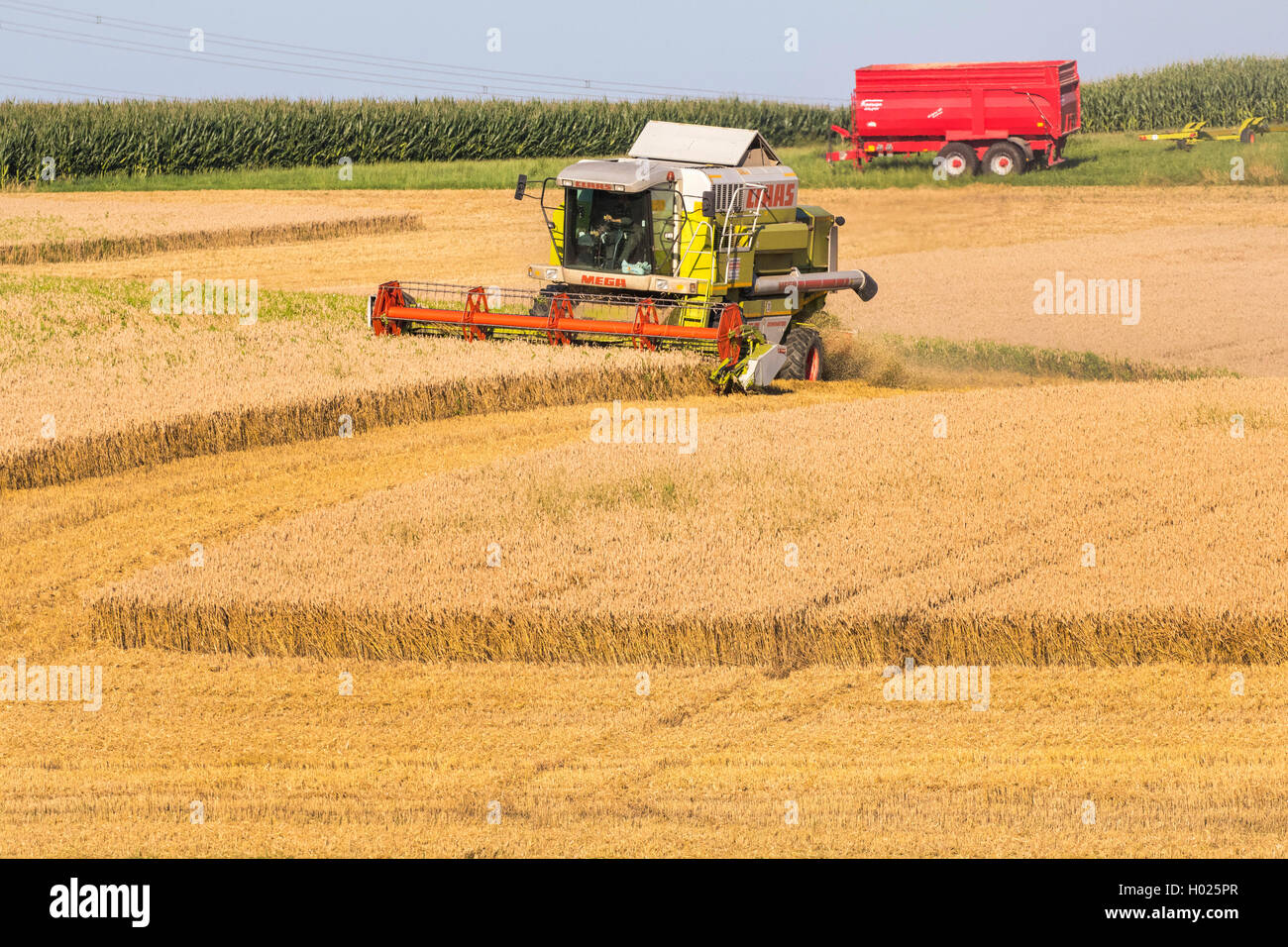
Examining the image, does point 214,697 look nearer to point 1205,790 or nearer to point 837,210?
point 1205,790

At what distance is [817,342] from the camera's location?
1764 cm

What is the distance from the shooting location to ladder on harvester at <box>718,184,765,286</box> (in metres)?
16.8

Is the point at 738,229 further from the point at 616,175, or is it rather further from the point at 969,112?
the point at 969,112

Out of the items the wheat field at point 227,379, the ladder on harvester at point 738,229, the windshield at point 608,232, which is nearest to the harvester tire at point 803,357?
the ladder on harvester at point 738,229

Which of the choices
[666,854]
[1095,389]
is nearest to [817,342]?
[1095,389]

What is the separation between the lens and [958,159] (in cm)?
3697

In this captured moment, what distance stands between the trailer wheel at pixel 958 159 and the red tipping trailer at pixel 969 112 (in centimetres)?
3

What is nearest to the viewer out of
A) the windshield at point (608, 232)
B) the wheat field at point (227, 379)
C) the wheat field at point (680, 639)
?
the wheat field at point (680, 639)

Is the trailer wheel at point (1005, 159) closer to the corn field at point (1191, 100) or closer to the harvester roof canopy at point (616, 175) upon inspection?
the corn field at point (1191, 100)

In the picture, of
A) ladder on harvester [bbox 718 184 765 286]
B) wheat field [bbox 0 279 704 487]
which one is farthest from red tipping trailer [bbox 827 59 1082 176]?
wheat field [bbox 0 279 704 487]

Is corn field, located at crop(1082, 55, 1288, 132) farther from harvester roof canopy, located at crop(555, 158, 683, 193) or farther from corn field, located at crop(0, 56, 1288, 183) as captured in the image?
harvester roof canopy, located at crop(555, 158, 683, 193)

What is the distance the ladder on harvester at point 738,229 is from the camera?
16781 millimetres

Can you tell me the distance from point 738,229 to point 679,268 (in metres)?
0.90

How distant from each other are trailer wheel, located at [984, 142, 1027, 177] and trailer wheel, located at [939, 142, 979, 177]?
359mm
